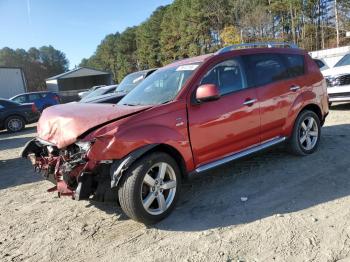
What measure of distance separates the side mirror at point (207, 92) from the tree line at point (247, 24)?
42791 millimetres

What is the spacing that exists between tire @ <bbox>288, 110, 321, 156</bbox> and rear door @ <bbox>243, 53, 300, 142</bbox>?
1.22 ft

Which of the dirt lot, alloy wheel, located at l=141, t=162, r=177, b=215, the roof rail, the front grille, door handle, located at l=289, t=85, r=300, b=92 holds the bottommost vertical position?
the dirt lot

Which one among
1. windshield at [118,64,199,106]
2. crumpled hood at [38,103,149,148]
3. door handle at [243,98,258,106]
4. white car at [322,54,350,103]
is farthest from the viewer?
white car at [322,54,350,103]

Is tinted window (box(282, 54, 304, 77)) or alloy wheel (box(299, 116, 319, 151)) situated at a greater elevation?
tinted window (box(282, 54, 304, 77))

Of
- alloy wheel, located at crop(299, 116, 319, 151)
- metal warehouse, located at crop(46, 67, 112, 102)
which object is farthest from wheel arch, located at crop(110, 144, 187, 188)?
metal warehouse, located at crop(46, 67, 112, 102)

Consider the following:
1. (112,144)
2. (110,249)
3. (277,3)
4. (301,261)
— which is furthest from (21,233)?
(277,3)

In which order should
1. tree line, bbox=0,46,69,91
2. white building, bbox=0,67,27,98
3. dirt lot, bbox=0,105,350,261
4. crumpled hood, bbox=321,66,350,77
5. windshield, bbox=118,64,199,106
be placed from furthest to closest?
tree line, bbox=0,46,69,91 < white building, bbox=0,67,27,98 < crumpled hood, bbox=321,66,350,77 < windshield, bbox=118,64,199,106 < dirt lot, bbox=0,105,350,261

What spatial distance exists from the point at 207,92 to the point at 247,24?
44261mm

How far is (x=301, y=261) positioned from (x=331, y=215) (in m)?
0.99

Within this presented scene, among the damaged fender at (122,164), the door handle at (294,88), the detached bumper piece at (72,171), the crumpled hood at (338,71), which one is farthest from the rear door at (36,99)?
the damaged fender at (122,164)

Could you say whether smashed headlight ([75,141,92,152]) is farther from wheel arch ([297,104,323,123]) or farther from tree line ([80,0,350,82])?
tree line ([80,0,350,82])

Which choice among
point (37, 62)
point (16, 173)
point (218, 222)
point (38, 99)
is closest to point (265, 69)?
point (218, 222)

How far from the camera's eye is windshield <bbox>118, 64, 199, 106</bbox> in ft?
15.6

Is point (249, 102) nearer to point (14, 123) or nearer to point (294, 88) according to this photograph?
point (294, 88)
